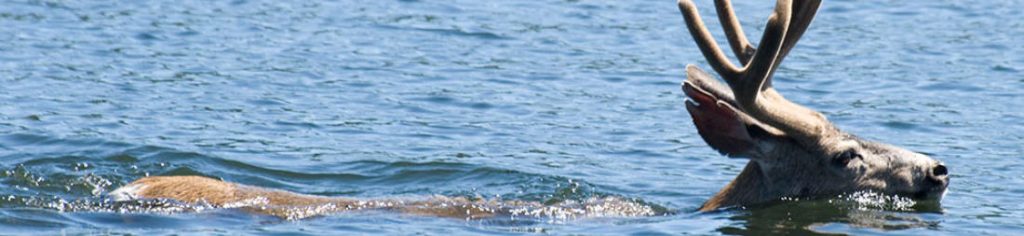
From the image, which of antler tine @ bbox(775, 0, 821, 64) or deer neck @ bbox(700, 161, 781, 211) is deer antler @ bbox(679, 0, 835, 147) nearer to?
antler tine @ bbox(775, 0, 821, 64)

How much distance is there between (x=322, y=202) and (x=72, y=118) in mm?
3928

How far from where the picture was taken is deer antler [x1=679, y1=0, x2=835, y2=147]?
882 cm

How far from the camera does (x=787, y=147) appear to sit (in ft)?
30.6

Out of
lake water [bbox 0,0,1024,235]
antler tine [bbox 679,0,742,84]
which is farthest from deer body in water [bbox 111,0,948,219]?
lake water [bbox 0,0,1024,235]

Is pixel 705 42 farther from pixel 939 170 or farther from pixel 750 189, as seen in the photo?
pixel 939 170

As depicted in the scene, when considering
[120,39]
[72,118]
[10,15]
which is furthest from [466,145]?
[10,15]

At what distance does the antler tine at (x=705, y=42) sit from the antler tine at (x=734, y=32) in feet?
0.83

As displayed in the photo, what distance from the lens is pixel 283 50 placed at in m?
16.5

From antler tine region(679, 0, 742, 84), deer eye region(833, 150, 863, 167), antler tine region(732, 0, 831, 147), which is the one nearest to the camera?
antler tine region(732, 0, 831, 147)

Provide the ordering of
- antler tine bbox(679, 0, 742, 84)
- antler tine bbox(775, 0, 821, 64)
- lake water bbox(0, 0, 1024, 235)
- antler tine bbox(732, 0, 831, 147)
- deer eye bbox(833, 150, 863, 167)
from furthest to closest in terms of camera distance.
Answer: lake water bbox(0, 0, 1024, 235)
deer eye bbox(833, 150, 863, 167)
antler tine bbox(775, 0, 821, 64)
antler tine bbox(679, 0, 742, 84)
antler tine bbox(732, 0, 831, 147)

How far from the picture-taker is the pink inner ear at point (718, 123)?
9.19 metres

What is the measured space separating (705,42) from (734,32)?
55 cm

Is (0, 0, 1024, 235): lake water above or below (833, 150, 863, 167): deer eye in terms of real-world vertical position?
below

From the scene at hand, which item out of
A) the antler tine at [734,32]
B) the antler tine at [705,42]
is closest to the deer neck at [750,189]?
the antler tine at [734,32]
